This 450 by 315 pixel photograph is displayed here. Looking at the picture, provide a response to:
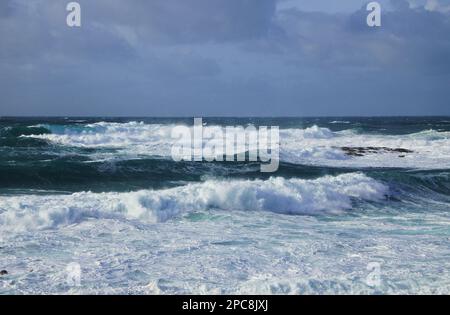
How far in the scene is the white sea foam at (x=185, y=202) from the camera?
32.8ft

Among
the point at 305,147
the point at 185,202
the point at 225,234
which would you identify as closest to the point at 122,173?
the point at 185,202

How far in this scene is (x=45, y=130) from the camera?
135ft

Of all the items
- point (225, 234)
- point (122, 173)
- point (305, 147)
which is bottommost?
point (225, 234)

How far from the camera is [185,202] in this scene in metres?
11.9

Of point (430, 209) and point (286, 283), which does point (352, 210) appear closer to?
point (430, 209)

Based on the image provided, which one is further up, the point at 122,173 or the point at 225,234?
the point at 122,173

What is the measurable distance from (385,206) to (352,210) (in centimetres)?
114

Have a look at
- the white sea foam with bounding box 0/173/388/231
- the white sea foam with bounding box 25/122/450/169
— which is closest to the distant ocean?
the white sea foam with bounding box 0/173/388/231

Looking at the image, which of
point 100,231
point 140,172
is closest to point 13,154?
point 140,172

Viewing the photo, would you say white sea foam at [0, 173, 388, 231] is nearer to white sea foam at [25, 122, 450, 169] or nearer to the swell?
the swell

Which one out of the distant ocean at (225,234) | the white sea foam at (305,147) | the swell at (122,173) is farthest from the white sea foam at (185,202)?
the white sea foam at (305,147)

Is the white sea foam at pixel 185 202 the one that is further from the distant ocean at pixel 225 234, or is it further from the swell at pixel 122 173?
the swell at pixel 122 173

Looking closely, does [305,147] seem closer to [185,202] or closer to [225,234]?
[185,202]

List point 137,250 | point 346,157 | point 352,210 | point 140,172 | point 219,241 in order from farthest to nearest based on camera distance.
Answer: point 346,157 → point 140,172 → point 352,210 → point 219,241 → point 137,250
